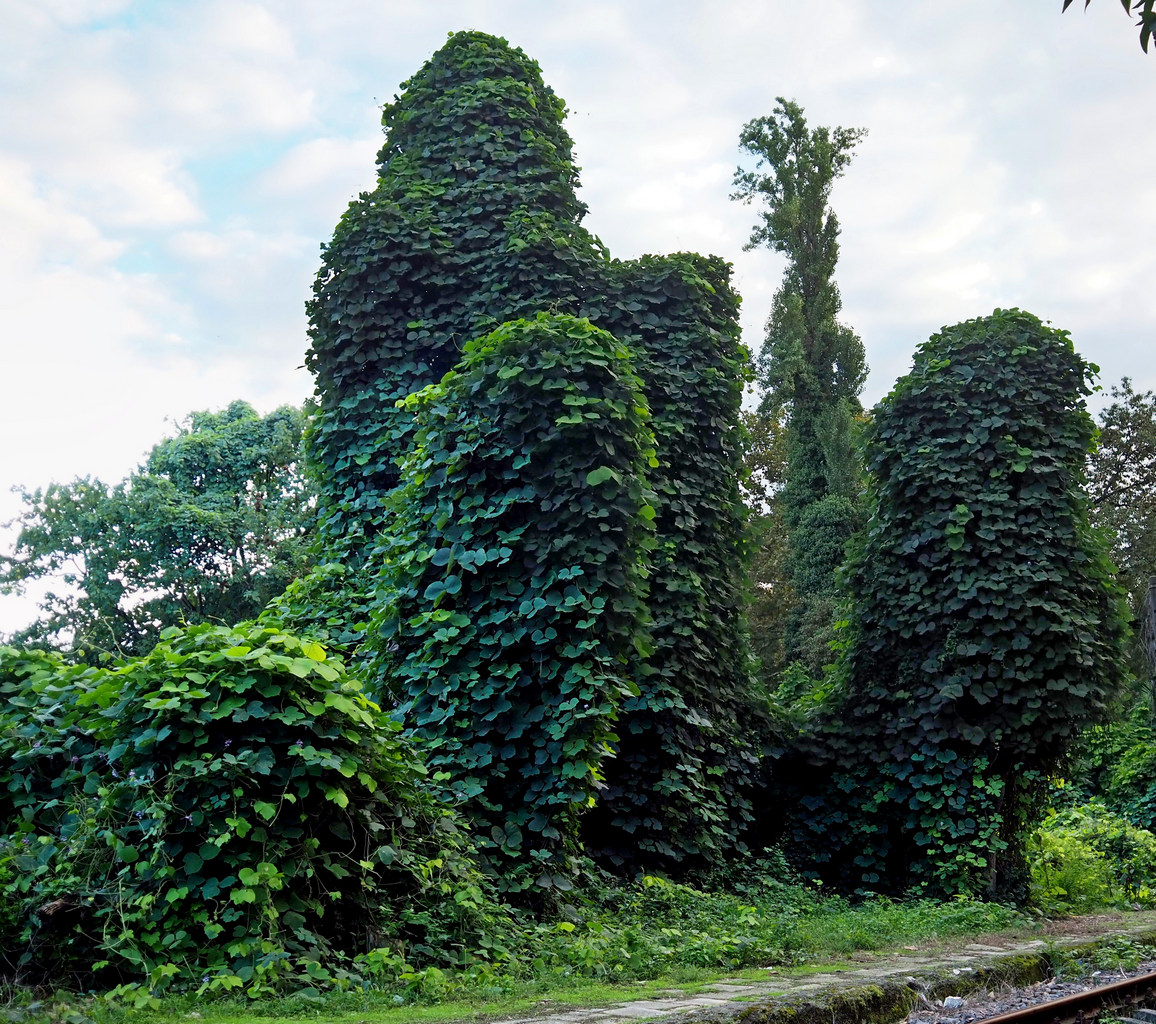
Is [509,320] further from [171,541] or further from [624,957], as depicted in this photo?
[171,541]

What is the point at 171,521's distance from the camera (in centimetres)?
2641

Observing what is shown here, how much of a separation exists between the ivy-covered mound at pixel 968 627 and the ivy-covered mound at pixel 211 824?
5.67 metres

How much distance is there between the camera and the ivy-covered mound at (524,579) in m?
7.47

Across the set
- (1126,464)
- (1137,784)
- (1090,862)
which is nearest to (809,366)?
(1126,464)

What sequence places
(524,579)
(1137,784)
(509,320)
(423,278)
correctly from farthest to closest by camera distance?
(1137,784), (423,278), (509,320), (524,579)

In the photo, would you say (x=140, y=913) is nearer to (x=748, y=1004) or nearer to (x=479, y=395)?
(x=748, y=1004)

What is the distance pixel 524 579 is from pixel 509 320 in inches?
140

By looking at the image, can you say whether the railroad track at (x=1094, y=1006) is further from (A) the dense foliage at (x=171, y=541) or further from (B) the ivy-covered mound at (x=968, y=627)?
(A) the dense foliage at (x=171, y=541)

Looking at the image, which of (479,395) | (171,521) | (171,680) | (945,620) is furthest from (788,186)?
(171,680)

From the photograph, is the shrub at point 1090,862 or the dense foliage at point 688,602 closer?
the dense foliage at point 688,602

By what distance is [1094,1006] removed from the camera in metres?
5.61

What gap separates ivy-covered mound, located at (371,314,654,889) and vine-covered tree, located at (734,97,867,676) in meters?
16.0

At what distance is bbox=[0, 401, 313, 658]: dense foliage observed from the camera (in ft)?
87.8

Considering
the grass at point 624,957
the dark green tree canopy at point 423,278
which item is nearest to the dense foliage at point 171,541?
the dark green tree canopy at point 423,278
